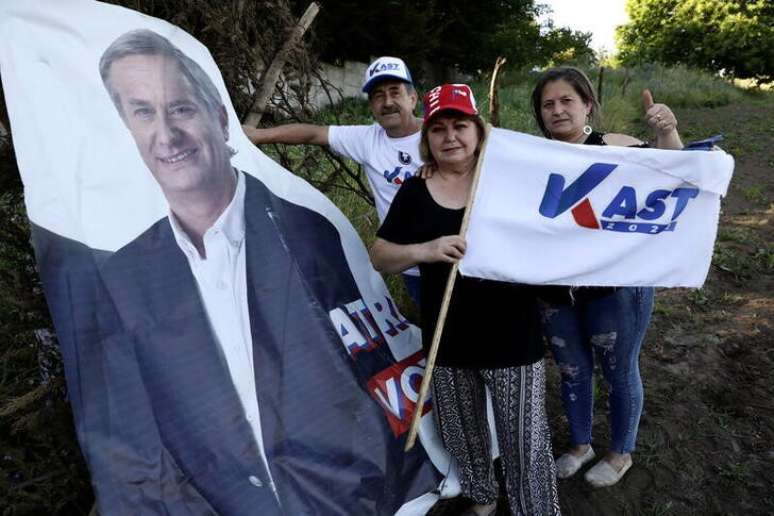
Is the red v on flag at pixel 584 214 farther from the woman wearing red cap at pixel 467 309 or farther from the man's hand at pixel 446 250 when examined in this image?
the man's hand at pixel 446 250

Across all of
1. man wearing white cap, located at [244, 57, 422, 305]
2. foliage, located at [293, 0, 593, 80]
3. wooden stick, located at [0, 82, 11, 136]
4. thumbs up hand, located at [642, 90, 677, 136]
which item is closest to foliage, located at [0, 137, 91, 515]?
wooden stick, located at [0, 82, 11, 136]

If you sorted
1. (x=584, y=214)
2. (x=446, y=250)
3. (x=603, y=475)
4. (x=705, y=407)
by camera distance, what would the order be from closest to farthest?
(x=446, y=250) → (x=584, y=214) → (x=603, y=475) → (x=705, y=407)

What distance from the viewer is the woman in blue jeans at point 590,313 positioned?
2.35 metres

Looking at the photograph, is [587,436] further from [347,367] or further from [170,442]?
[170,442]

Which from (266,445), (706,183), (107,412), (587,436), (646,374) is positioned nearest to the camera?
(107,412)

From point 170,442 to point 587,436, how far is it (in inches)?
80.6

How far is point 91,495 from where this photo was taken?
2219 mm

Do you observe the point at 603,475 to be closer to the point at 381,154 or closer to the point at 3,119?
the point at 381,154

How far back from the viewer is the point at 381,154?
269 cm

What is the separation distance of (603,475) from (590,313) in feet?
2.94

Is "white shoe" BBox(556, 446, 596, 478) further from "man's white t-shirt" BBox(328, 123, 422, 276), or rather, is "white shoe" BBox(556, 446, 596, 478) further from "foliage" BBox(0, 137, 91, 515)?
"foliage" BBox(0, 137, 91, 515)

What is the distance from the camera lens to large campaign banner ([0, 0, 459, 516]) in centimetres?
155

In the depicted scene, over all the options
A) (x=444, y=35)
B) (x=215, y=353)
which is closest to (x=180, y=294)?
(x=215, y=353)

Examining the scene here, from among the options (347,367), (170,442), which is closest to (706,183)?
(347,367)
